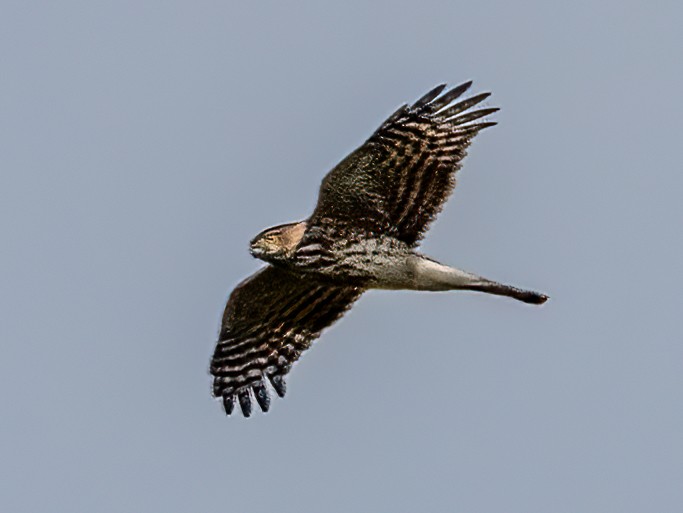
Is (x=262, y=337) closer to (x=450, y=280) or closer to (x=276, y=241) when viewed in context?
(x=276, y=241)

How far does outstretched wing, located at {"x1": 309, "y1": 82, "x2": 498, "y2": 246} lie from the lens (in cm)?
1488

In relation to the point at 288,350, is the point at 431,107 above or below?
above

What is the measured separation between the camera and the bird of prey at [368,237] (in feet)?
49.0

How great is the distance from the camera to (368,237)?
50.7ft

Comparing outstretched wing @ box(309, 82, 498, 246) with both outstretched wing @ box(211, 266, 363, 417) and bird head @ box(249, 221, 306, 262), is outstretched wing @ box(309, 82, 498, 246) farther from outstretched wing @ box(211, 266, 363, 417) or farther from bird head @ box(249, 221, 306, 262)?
outstretched wing @ box(211, 266, 363, 417)

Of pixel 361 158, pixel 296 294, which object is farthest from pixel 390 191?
pixel 296 294

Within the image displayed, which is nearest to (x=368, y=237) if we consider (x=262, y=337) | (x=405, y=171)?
(x=405, y=171)

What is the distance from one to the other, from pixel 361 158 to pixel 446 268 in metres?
1.43

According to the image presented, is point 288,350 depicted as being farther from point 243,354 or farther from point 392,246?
point 392,246

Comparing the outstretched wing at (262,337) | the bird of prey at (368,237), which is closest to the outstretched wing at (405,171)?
the bird of prey at (368,237)

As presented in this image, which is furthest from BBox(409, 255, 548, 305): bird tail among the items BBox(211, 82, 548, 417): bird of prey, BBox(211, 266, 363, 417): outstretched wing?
BBox(211, 266, 363, 417): outstretched wing

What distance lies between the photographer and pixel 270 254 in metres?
15.4

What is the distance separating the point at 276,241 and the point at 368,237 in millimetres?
886

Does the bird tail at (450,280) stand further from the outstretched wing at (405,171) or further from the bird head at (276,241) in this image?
the bird head at (276,241)
